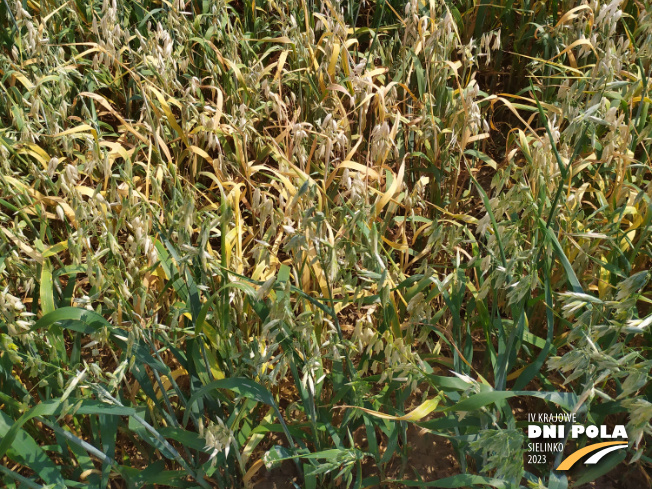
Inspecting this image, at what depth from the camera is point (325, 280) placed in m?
1.48

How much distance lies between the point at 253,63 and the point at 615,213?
1333mm

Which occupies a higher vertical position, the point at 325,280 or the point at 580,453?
the point at 325,280

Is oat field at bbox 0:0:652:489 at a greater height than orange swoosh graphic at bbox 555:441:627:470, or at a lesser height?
greater

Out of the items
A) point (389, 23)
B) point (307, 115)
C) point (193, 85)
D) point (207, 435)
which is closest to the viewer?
point (207, 435)

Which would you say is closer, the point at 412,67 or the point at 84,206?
the point at 84,206

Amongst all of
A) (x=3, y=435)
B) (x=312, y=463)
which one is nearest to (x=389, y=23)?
(x=312, y=463)

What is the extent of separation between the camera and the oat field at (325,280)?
3.93 feet

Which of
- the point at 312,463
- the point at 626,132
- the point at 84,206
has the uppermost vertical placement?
the point at 84,206

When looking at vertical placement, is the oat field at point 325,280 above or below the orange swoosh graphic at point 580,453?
above

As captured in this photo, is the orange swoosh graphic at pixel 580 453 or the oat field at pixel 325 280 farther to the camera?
the orange swoosh graphic at pixel 580 453

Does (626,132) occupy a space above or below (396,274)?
above

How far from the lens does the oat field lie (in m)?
1.20

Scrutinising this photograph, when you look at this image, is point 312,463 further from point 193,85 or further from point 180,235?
point 193,85

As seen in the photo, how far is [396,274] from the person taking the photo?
1483mm
